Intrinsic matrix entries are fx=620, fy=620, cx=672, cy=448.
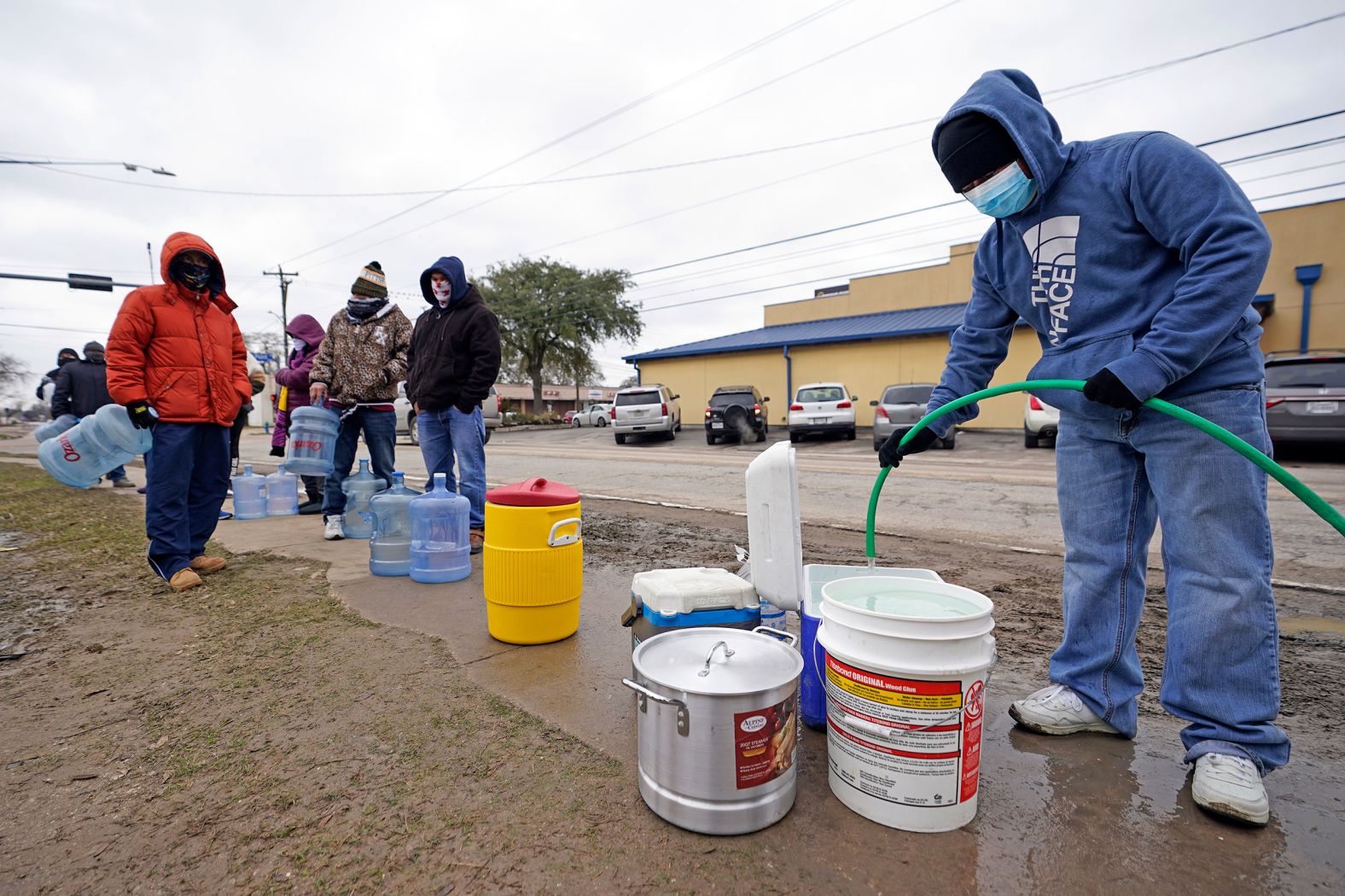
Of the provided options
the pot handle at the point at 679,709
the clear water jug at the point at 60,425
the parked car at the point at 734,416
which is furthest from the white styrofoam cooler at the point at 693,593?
the parked car at the point at 734,416

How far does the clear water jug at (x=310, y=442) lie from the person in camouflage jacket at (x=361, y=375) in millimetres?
447

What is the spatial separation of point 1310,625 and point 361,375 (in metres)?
6.01

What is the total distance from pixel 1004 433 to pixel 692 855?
69.1ft

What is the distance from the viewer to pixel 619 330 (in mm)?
39688

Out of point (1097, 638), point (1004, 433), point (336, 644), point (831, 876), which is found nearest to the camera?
point (831, 876)

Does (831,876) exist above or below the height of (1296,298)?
below

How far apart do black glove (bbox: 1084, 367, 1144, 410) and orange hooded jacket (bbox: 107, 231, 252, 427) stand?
14.6 feet

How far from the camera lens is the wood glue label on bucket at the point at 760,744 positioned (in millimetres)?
1528

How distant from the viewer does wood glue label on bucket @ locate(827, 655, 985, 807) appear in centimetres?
152

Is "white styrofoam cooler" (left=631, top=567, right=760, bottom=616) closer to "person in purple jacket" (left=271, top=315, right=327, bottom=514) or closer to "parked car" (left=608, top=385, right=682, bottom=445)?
"person in purple jacket" (left=271, top=315, right=327, bottom=514)

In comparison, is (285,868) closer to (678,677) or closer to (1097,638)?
(678,677)

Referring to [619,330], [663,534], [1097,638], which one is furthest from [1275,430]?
[619,330]

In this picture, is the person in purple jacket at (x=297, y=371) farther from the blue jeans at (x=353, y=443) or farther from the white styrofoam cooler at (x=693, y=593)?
the white styrofoam cooler at (x=693, y=593)

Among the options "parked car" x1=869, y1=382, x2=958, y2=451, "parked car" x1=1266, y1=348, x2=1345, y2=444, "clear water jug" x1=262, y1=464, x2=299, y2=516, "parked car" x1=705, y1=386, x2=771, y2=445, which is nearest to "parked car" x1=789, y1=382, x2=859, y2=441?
"parked car" x1=705, y1=386, x2=771, y2=445
